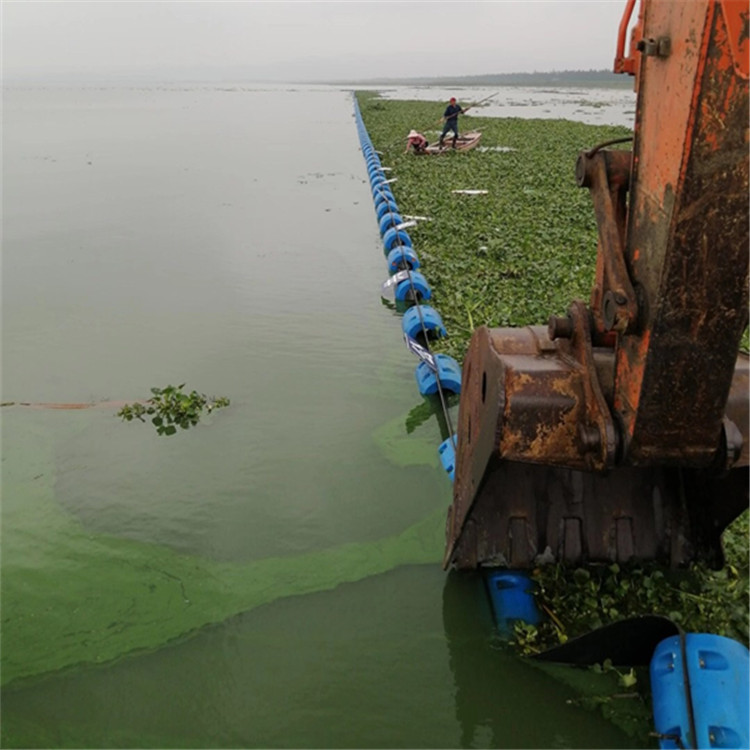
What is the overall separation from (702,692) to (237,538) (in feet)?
8.80

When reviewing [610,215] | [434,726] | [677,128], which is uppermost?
[677,128]

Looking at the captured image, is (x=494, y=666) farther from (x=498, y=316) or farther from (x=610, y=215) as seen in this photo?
(x=498, y=316)

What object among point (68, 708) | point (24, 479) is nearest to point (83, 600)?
point (68, 708)

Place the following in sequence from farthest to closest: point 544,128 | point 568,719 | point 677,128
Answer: point 544,128, point 568,719, point 677,128

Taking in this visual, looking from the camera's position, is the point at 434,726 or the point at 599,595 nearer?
the point at 434,726

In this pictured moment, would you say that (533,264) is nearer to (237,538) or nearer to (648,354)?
(237,538)

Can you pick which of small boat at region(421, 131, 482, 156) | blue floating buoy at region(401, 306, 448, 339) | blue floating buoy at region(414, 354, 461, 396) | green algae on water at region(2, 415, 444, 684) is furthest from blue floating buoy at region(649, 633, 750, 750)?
small boat at region(421, 131, 482, 156)

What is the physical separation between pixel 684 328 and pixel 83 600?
3353mm

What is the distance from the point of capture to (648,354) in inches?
85.0

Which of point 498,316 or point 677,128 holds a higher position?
point 677,128

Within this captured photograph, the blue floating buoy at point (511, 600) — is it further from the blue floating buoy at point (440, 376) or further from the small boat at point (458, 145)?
the small boat at point (458, 145)

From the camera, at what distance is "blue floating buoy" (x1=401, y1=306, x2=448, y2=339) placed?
686cm

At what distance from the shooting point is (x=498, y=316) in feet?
23.7

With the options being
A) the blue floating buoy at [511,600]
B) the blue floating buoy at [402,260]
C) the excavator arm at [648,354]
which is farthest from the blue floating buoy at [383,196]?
the blue floating buoy at [511,600]
